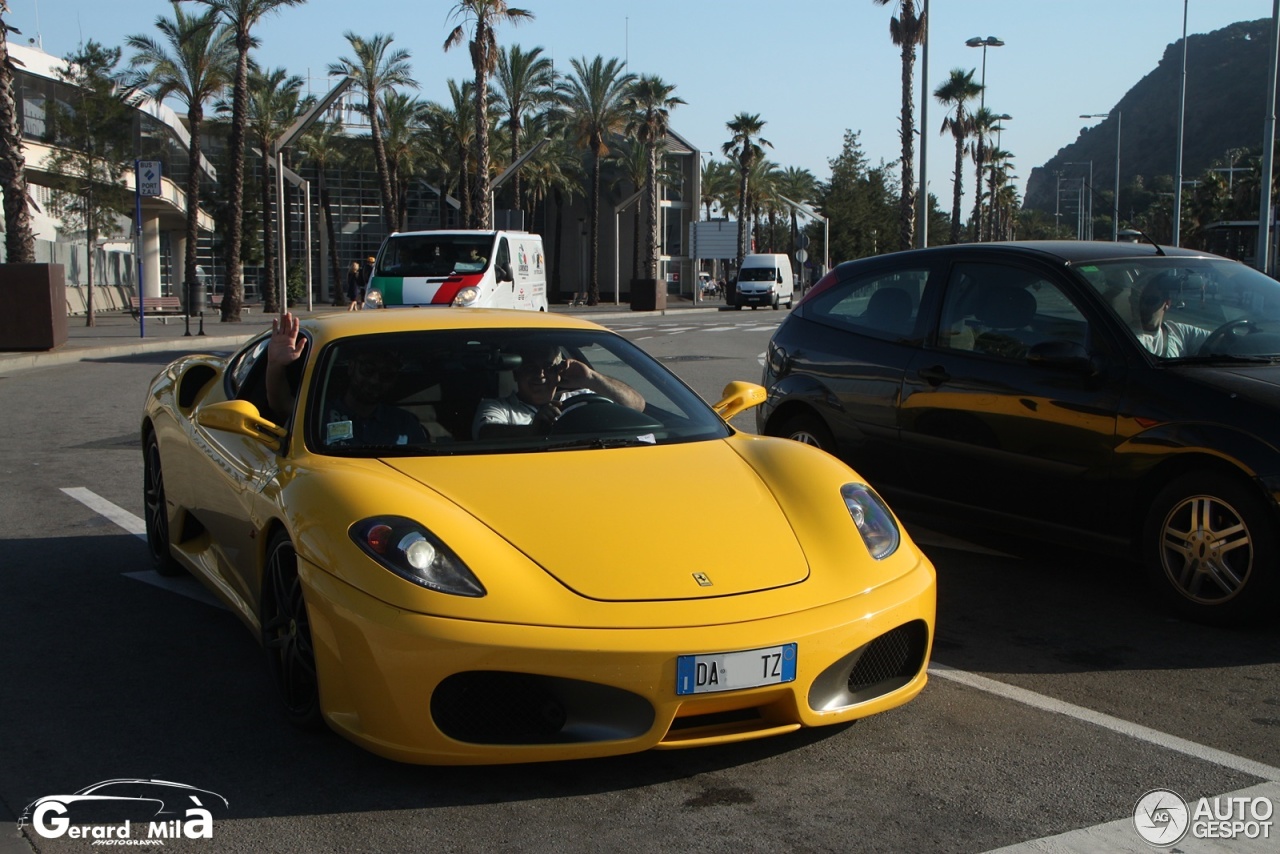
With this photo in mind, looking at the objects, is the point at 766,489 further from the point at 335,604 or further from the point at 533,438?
the point at 335,604

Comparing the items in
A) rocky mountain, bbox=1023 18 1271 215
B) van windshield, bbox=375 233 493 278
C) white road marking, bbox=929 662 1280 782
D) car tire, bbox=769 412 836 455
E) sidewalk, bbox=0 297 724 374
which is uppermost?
rocky mountain, bbox=1023 18 1271 215

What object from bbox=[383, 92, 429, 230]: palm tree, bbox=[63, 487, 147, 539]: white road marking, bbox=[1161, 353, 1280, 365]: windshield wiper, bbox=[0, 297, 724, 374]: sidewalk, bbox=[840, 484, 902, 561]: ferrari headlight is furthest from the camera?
bbox=[383, 92, 429, 230]: palm tree

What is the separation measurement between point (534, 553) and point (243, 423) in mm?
1328

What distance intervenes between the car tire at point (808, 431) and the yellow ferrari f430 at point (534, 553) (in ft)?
6.50

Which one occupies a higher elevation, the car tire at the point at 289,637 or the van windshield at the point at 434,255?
the van windshield at the point at 434,255

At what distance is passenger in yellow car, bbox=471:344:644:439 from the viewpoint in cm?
457

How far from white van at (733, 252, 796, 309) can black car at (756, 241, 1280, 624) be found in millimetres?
48245

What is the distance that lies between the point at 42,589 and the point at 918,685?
3992mm

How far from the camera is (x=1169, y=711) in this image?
4.26 metres

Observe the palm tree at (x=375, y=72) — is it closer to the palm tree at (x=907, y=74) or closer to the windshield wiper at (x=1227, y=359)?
the palm tree at (x=907, y=74)

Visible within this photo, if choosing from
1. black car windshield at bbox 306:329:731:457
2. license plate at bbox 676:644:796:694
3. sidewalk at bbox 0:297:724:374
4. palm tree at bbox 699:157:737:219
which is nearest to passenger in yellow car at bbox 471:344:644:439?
black car windshield at bbox 306:329:731:457

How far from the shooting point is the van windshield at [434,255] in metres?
20.6

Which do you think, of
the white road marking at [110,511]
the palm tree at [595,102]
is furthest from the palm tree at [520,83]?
the white road marking at [110,511]

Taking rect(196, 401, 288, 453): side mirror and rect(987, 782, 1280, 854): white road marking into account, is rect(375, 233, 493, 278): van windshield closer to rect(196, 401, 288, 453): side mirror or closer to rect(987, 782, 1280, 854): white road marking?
rect(196, 401, 288, 453): side mirror
